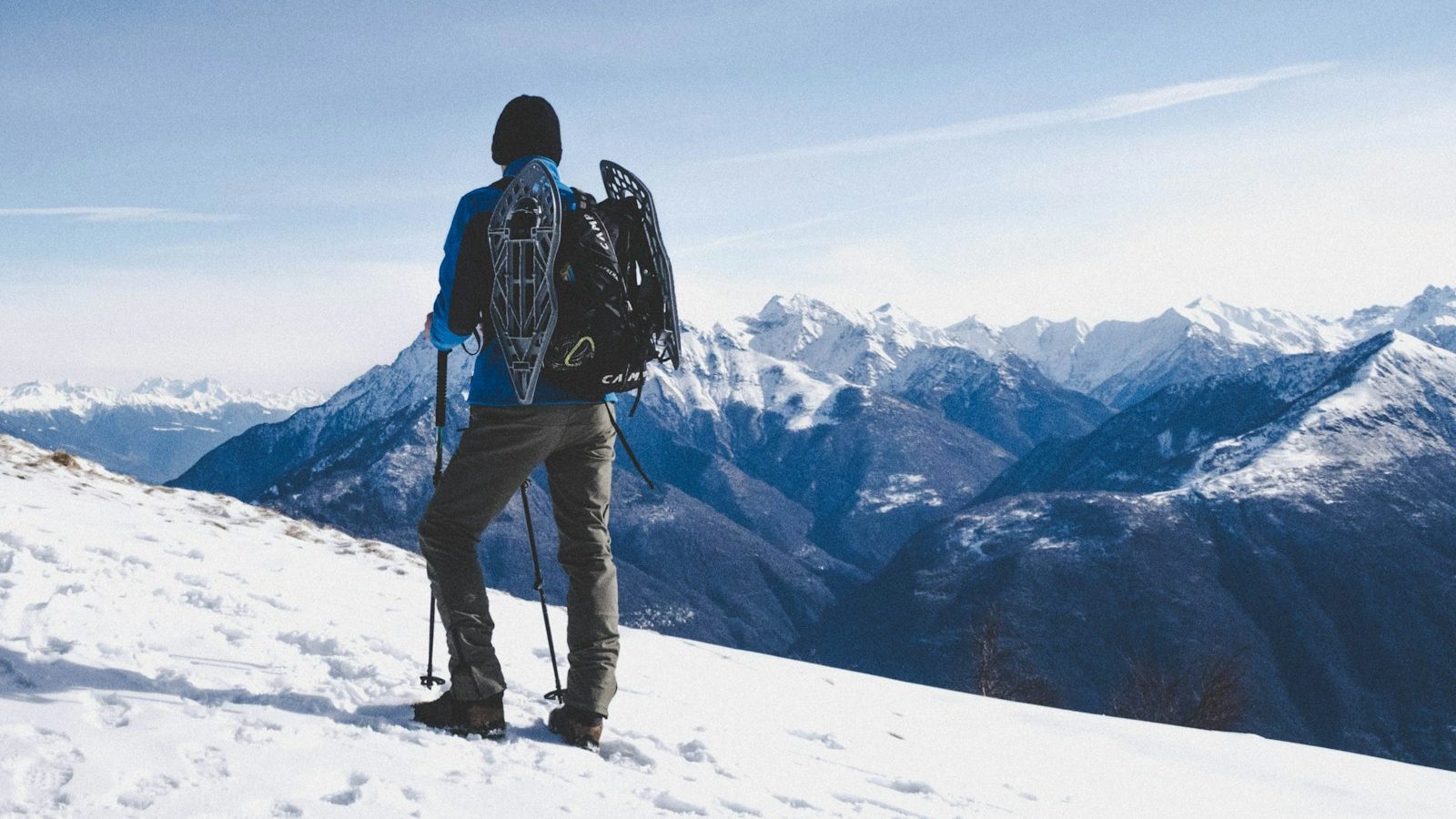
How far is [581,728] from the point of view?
6.59 m

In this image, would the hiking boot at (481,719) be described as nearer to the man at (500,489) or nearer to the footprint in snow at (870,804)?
the man at (500,489)

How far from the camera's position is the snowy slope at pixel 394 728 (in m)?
5.30

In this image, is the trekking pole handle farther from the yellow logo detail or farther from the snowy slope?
the snowy slope

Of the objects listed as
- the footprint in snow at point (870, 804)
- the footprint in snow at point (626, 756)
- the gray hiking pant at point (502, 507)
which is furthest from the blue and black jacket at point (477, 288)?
the footprint in snow at point (870, 804)

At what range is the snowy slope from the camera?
17.4 ft

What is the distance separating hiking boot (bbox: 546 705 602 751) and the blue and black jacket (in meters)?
2.18

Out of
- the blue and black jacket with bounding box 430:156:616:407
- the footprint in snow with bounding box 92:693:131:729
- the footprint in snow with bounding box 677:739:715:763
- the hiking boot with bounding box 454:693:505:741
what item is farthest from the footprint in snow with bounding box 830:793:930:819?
the footprint in snow with bounding box 92:693:131:729

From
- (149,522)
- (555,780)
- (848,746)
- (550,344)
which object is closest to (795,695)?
(848,746)

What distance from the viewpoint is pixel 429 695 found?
279 inches

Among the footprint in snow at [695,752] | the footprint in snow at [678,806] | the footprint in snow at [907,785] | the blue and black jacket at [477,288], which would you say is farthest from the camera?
the footprint in snow at [907,785]

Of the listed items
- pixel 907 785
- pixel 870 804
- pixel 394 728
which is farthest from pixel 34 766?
pixel 907 785

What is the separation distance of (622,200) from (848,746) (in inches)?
210

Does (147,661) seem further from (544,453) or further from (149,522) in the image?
(149,522)

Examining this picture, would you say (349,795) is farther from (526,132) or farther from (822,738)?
(822,738)
